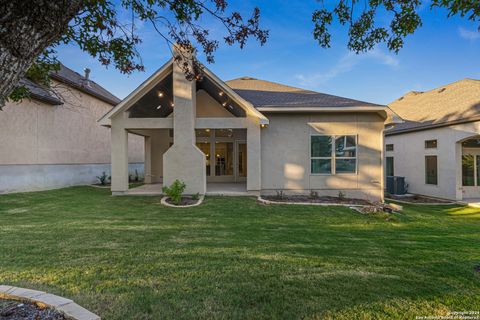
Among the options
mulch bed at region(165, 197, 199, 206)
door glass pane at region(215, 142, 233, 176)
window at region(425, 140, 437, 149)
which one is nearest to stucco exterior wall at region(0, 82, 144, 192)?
mulch bed at region(165, 197, 199, 206)

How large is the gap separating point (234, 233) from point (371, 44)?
4966mm

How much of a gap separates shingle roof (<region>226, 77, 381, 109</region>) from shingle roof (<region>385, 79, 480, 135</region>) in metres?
5.06

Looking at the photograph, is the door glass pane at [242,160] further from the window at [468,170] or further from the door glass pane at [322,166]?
the window at [468,170]

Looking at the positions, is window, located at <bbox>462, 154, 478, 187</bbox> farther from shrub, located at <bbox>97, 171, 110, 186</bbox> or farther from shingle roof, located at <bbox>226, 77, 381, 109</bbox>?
shrub, located at <bbox>97, 171, 110, 186</bbox>

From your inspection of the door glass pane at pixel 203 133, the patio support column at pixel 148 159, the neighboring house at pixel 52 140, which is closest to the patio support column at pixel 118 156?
the neighboring house at pixel 52 140

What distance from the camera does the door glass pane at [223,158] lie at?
53.5 ft

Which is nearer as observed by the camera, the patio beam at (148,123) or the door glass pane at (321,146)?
the patio beam at (148,123)

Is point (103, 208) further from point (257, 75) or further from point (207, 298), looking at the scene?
point (257, 75)

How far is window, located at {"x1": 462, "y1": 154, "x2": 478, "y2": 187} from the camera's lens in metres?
12.9

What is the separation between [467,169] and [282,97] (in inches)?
405

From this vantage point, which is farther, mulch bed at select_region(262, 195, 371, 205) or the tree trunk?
mulch bed at select_region(262, 195, 371, 205)

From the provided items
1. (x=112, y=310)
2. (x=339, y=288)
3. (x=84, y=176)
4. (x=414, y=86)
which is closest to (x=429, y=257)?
(x=339, y=288)

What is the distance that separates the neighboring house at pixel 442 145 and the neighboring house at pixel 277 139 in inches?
158

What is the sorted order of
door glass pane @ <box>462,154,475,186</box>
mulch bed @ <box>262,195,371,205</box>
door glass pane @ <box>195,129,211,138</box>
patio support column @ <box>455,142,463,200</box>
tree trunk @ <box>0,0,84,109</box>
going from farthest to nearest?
door glass pane @ <box>195,129,211,138</box>, door glass pane @ <box>462,154,475,186</box>, patio support column @ <box>455,142,463,200</box>, mulch bed @ <box>262,195,371,205</box>, tree trunk @ <box>0,0,84,109</box>
